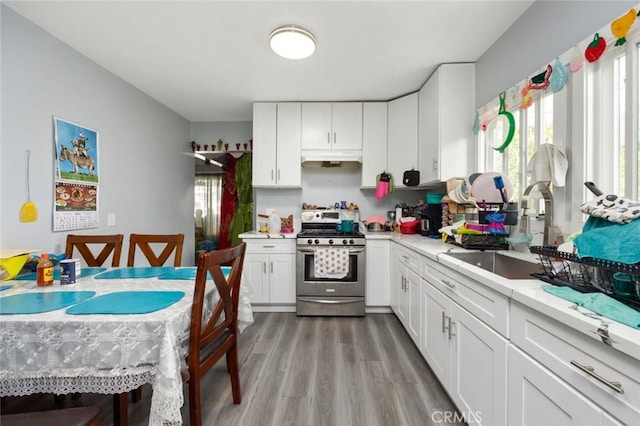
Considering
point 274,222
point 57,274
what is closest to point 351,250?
point 274,222

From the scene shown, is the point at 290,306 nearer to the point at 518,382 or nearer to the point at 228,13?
the point at 518,382

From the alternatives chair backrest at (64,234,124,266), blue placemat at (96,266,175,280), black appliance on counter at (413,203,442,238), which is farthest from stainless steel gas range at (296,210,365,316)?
chair backrest at (64,234,124,266)

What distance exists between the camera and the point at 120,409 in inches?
49.9

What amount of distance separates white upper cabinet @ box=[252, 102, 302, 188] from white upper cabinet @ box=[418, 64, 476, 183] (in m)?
1.58

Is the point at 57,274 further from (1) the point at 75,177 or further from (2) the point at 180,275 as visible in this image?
(1) the point at 75,177

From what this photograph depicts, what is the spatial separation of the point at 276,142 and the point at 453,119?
1.96 metres

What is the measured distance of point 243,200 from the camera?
3.82m

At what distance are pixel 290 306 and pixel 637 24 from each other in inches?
125

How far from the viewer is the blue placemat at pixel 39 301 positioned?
107 centimetres

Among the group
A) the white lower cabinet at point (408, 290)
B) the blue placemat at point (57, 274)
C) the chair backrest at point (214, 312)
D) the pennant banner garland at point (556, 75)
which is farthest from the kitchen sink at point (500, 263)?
the blue placemat at point (57, 274)

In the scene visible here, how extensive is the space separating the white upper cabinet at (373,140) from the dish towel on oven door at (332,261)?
3.28 feet

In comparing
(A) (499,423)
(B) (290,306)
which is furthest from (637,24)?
(B) (290,306)

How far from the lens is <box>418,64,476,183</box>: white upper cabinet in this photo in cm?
240

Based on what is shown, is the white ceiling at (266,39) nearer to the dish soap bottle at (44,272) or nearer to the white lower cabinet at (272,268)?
the dish soap bottle at (44,272)
